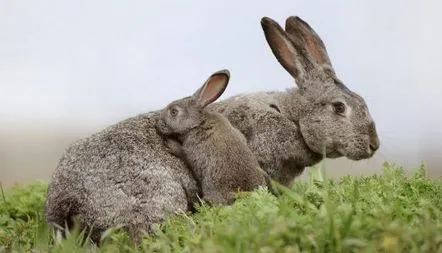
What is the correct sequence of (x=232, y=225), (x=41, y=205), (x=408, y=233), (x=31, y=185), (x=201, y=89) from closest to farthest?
(x=408, y=233)
(x=232, y=225)
(x=201, y=89)
(x=41, y=205)
(x=31, y=185)

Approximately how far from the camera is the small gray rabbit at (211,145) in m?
8.40

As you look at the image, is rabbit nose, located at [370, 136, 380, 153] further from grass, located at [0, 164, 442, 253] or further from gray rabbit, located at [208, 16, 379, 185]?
grass, located at [0, 164, 442, 253]

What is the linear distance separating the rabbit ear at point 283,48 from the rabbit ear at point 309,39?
0.61 feet

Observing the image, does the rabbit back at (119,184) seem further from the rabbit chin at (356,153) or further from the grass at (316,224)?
the rabbit chin at (356,153)

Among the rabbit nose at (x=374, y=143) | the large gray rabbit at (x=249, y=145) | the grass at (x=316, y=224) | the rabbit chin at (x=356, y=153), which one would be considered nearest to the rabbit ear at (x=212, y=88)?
the large gray rabbit at (x=249, y=145)

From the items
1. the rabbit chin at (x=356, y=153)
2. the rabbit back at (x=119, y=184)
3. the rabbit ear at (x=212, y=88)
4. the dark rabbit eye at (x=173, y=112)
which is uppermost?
the rabbit ear at (x=212, y=88)

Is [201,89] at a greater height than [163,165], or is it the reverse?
[201,89]

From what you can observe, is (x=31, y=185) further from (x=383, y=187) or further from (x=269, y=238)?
(x=269, y=238)

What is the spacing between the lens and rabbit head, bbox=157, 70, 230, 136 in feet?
28.6

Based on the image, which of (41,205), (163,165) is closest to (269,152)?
(163,165)

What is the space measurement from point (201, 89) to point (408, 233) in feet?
14.0

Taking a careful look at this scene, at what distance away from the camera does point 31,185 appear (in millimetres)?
10953

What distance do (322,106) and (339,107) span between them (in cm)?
19

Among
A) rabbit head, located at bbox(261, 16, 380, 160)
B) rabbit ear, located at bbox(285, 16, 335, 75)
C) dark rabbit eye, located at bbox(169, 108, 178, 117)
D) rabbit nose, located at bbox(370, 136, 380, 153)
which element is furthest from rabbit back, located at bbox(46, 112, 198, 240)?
rabbit ear, located at bbox(285, 16, 335, 75)
